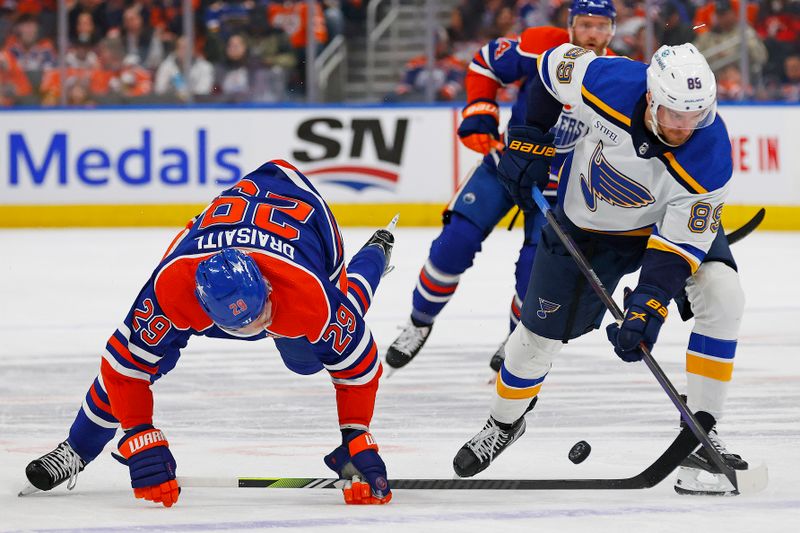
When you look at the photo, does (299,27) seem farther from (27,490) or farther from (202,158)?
(27,490)

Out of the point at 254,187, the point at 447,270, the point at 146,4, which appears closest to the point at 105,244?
the point at 146,4

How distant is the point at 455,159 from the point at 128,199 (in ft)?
7.96

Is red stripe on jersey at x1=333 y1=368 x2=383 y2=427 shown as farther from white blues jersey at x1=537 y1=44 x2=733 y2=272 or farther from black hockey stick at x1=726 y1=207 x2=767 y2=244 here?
black hockey stick at x1=726 y1=207 x2=767 y2=244

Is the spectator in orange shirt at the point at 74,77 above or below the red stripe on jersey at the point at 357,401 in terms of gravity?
below

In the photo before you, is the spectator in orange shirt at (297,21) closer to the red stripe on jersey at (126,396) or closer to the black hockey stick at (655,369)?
the black hockey stick at (655,369)

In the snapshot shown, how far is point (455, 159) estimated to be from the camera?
36.6 feet

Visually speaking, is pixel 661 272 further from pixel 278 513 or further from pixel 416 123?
pixel 416 123

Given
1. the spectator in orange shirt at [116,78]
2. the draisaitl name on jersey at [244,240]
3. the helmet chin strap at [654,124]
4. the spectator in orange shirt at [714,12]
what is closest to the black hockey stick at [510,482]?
the draisaitl name on jersey at [244,240]

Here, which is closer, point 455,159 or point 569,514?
point 569,514

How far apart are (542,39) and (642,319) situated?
2.28 m

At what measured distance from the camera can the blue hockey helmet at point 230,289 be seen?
3.37m

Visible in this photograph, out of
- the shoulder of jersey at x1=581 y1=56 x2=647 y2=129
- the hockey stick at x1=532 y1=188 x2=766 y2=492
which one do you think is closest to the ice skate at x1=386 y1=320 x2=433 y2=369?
the hockey stick at x1=532 y1=188 x2=766 y2=492

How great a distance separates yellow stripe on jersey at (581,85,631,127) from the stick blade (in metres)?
0.91

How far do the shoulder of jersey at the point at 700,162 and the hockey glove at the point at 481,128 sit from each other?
1.99 metres
